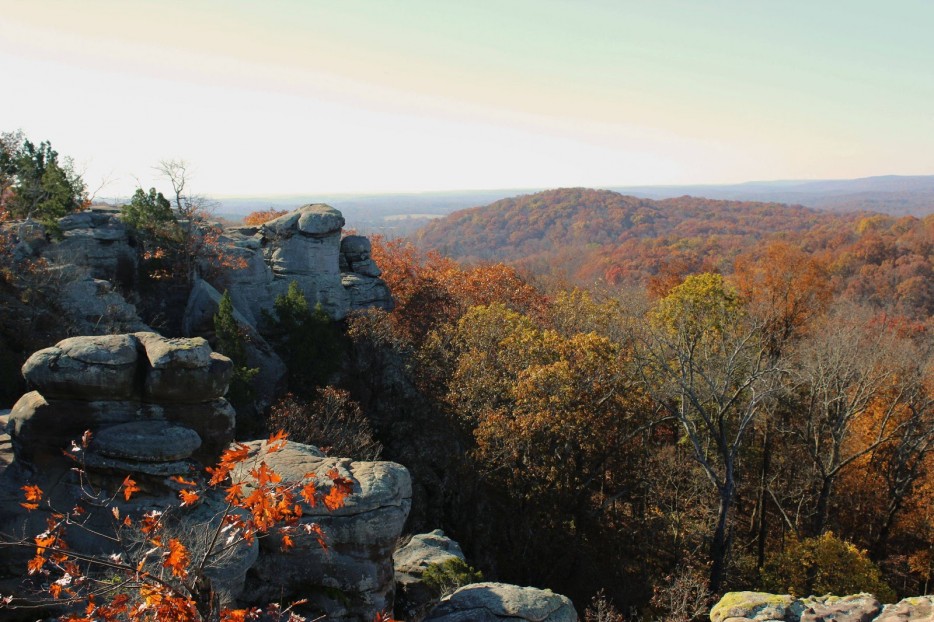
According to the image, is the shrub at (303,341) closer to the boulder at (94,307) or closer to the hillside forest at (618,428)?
the hillside forest at (618,428)

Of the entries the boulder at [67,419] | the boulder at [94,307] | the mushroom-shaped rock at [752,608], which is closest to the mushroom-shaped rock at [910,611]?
the mushroom-shaped rock at [752,608]

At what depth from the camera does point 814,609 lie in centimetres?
1104

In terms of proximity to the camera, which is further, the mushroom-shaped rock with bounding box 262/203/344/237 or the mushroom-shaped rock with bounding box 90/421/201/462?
the mushroom-shaped rock with bounding box 262/203/344/237

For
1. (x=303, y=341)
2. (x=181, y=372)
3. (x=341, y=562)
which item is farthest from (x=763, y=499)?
(x=181, y=372)

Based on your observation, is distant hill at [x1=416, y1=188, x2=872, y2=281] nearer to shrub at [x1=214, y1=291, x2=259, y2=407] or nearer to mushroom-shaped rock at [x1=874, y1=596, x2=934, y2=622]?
shrub at [x1=214, y1=291, x2=259, y2=407]

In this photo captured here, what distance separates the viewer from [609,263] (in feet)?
302

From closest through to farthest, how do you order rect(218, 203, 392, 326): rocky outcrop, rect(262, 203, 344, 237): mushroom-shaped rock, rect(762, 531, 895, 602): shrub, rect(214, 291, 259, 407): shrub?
1. rect(762, 531, 895, 602): shrub
2. rect(214, 291, 259, 407): shrub
3. rect(218, 203, 392, 326): rocky outcrop
4. rect(262, 203, 344, 237): mushroom-shaped rock

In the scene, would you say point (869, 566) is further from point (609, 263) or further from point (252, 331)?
point (609, 263)

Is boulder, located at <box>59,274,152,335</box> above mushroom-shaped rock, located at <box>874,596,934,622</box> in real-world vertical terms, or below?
above

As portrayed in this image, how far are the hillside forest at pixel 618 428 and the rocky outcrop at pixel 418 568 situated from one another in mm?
2593

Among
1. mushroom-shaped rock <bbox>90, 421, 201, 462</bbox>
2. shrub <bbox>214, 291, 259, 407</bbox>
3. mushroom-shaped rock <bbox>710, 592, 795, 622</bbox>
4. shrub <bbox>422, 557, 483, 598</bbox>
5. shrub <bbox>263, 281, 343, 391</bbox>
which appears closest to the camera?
mushroom-shaped rock <bbox>710, 592, 795, 622</bbox>

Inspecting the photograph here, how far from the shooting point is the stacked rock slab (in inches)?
495

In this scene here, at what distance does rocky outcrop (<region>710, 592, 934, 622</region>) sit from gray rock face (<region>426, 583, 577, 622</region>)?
313cm

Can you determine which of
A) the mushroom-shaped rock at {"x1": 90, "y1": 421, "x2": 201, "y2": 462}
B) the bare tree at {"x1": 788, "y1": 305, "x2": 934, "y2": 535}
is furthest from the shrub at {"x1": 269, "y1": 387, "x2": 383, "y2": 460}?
the bare tree at {"x1": 788, "y1": 305, "x2": 934, "y2": 535}
